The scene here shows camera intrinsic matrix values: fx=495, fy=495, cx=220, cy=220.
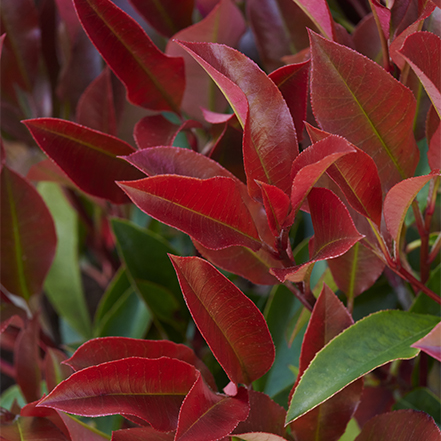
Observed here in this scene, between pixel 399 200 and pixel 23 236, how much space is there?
0.40m

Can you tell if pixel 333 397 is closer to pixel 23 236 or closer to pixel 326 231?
pixel 326 231

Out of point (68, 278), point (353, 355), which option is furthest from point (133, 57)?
point (68, 278)

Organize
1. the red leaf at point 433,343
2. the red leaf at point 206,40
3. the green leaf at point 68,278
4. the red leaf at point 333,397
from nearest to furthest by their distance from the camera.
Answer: the red leaf at point 433,343, the red leaf at point 333,397, the red leaf at point 206,40, the green leaf at point 68,278

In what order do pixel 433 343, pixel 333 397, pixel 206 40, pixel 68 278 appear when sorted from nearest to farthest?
pixel 433 343 < pixel 333 397 < pixel 206 40 < pixel 68 278

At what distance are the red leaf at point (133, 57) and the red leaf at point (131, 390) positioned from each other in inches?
9.9

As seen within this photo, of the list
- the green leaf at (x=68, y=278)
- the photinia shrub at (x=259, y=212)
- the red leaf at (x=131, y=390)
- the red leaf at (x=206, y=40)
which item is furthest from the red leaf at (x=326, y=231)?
the green leaf at (x=68, y=278)

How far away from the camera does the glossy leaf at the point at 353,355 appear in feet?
1.08

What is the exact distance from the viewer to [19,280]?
1.89ft

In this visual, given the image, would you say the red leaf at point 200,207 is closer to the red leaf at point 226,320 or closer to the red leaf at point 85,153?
the red leaf at point 226,320

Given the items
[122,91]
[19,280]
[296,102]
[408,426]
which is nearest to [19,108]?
[122,91]

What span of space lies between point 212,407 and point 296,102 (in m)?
0.25

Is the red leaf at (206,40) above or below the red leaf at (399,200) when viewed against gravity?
above

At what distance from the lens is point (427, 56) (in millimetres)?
339

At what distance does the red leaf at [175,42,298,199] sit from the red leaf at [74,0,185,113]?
108 mm
